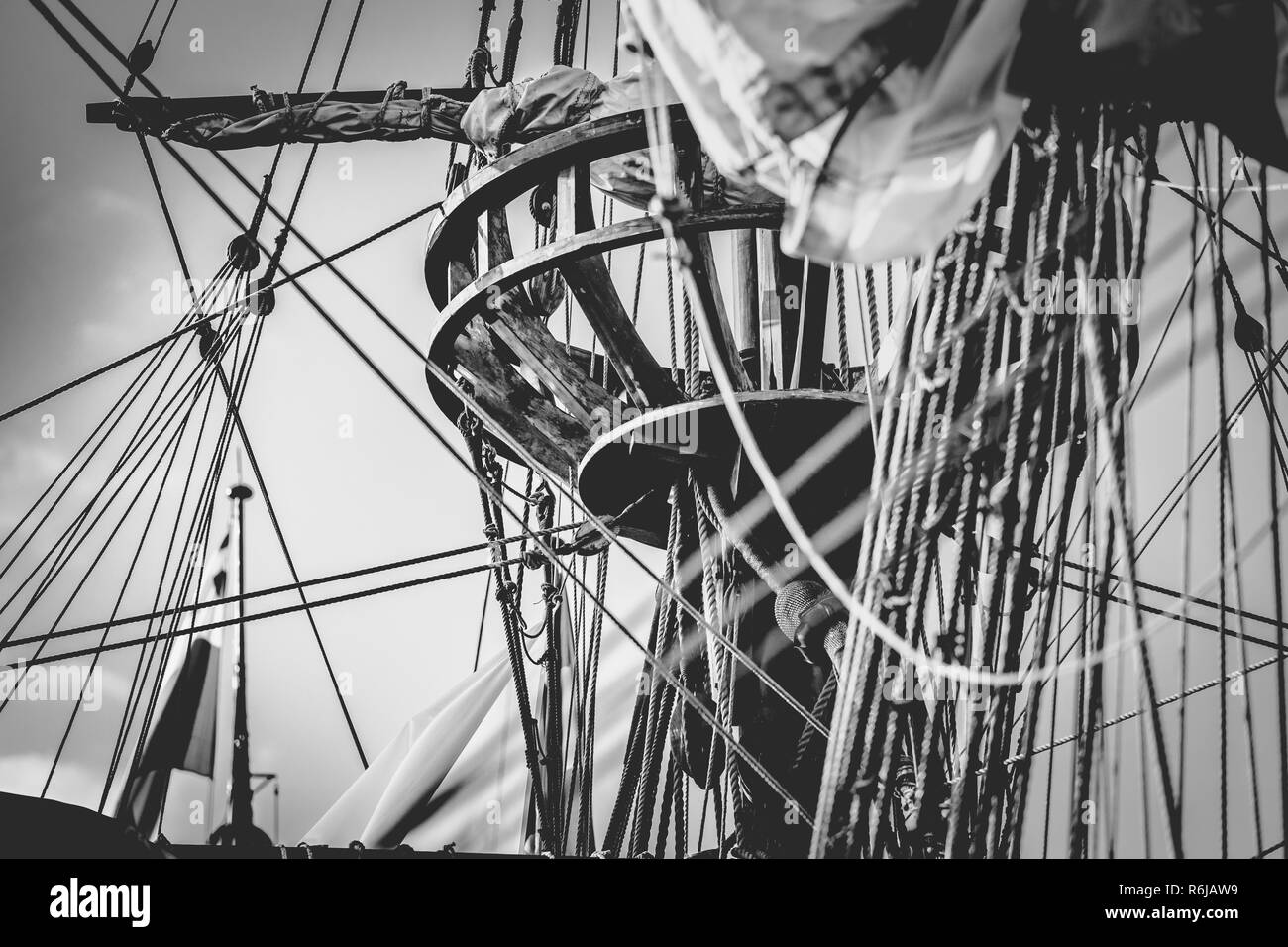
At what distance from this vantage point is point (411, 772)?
8.65m

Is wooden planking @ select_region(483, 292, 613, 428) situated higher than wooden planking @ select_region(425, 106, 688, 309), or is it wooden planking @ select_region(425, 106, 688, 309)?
wooden planking @ select_region(425, 106, 688, 309)

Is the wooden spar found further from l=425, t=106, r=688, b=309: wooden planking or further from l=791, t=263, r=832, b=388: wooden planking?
l=791, t=263, r=832, b=388: wooden planking

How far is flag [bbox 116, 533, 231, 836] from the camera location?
685 centimetres

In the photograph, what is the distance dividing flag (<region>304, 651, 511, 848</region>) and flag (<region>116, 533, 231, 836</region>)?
128cm

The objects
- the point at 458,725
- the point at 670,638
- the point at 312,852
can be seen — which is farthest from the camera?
the point at 458,725

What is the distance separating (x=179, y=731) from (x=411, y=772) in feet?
5.93

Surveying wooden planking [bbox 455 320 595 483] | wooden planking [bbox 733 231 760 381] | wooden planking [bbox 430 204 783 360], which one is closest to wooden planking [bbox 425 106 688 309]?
wooden planking [bbox 430 204 783 360]

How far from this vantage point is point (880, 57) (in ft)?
11.6

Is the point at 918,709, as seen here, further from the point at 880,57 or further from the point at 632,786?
the point at 880,57
